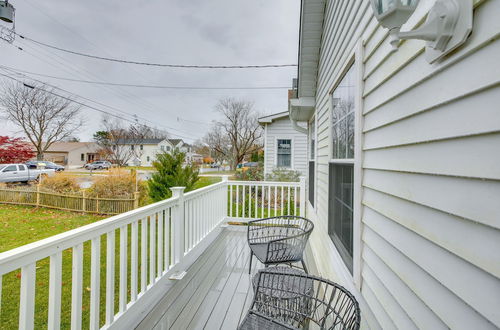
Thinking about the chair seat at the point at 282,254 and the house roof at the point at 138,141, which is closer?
the chair seat at the point at 282,254

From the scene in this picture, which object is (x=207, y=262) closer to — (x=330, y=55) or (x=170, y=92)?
(x=330, y=55)

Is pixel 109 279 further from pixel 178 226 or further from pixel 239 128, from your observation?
pixel 239 128

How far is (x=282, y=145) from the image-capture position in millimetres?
10453

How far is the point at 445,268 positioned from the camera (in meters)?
0.78

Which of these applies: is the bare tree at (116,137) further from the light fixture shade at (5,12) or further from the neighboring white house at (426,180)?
the neighboring white house at (426,180)

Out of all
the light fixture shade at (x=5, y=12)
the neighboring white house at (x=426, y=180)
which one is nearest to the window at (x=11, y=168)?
the light fixture shade at (x=5, y=12)

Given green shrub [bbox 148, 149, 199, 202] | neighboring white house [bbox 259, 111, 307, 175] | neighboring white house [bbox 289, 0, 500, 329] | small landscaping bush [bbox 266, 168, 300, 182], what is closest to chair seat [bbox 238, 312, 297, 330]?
neighboring white house [bbox 289, 0, 500, 329]

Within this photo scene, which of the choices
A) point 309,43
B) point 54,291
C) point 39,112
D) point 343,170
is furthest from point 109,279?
point 39,112

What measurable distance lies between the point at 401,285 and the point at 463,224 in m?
0.48

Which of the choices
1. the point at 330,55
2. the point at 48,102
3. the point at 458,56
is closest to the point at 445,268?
the point at 458,56

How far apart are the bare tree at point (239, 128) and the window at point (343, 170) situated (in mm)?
21600

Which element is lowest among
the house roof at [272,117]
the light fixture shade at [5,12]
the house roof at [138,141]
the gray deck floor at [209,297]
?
A: the gray deck floor at [209,297]

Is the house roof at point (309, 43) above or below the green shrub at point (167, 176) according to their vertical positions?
above

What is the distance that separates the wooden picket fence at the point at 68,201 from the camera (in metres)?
8.09
